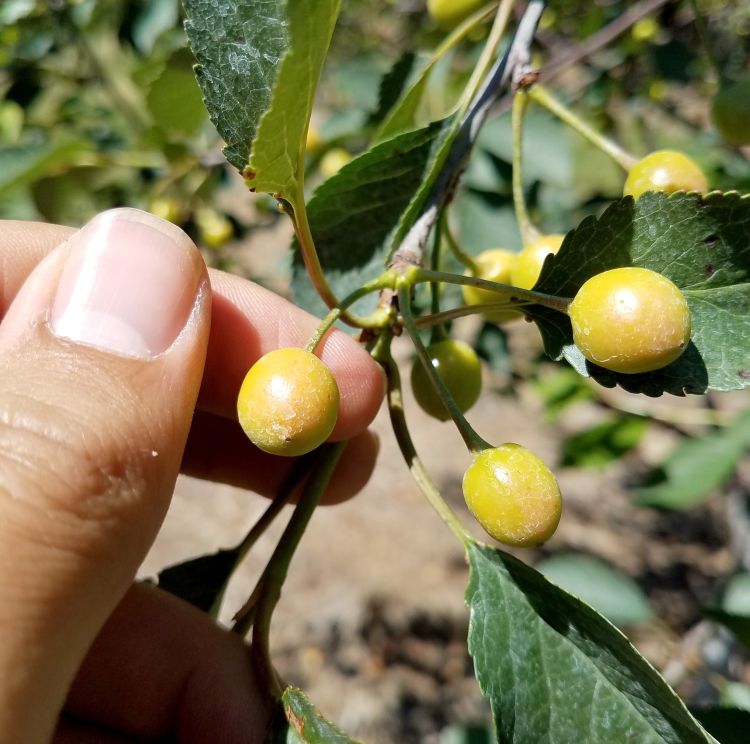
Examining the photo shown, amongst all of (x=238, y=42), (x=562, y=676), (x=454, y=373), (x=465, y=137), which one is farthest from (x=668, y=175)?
(x=562, y=676)

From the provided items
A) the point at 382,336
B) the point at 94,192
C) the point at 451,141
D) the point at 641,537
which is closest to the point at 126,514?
the point at 382,336

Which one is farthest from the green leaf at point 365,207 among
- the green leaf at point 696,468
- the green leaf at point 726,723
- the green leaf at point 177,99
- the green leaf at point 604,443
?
the green leaf at point 604,443

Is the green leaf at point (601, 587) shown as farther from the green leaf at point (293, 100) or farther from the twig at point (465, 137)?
the green leaf at point (293, 100)

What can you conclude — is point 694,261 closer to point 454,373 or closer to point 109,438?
point 454,373

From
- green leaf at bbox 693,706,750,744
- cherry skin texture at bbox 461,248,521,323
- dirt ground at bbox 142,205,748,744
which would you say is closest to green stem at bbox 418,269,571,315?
cherry skin texture at bbox 461,248,521,323

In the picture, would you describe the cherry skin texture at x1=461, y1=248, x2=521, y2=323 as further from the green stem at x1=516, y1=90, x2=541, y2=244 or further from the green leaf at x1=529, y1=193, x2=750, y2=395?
the green leaf at x1=529, y1=193, x2=750, y2=395

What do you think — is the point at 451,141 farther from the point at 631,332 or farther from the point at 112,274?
the point at 112,274
